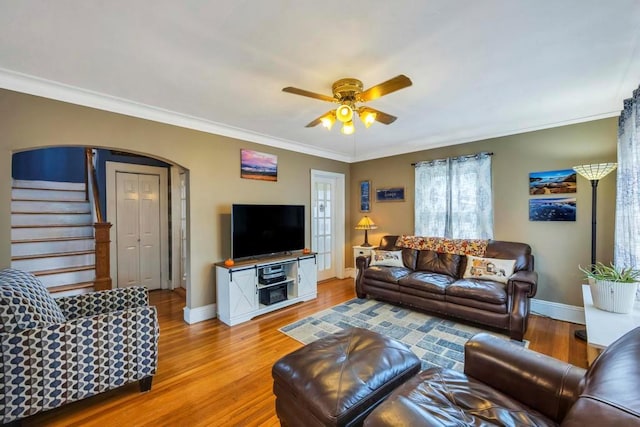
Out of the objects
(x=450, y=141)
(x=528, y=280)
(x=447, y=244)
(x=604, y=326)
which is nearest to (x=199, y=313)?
(x=447, y=244)

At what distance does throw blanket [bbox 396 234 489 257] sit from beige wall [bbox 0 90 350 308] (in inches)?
67.6

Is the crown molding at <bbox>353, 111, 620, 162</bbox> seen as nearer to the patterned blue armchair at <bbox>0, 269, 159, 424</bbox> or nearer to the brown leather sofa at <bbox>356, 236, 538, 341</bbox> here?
the brown leather sofa at <bbox>356, 236, 538, 341</bbox>

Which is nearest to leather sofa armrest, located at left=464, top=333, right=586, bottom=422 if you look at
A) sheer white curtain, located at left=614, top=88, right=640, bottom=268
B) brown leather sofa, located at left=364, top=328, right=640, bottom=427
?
brown leather sofa, located at left=364, top=328, right=640, bottom=427

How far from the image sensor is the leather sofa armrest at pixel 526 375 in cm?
123

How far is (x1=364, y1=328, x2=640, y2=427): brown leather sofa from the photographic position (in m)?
0.81

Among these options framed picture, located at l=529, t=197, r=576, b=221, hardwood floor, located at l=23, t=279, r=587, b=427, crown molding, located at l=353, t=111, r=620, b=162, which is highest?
crown molding, located at l=353, t=111, r=620, b=162

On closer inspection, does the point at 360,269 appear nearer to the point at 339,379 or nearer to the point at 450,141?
the point at 450,141

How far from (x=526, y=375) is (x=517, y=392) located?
0.32 ft

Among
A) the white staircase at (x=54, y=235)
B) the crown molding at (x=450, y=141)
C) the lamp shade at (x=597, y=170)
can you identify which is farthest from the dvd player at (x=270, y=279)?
the lamp shade at (x=597, y=170)

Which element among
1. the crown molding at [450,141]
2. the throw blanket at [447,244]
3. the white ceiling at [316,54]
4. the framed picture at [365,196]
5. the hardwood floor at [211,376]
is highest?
the white ceiling at [316,54]

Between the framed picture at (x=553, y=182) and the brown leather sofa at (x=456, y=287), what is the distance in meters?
0.75

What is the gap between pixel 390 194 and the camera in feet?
16.3

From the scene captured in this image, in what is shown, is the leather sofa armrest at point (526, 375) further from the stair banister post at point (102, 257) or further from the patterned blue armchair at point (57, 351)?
the stair banister post at point (102, 257)

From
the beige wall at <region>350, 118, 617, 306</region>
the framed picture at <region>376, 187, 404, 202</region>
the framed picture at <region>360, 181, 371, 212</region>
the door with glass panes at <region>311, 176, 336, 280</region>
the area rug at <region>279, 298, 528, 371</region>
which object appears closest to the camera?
the area rug at <region>279, 298, 528, 371</region>
